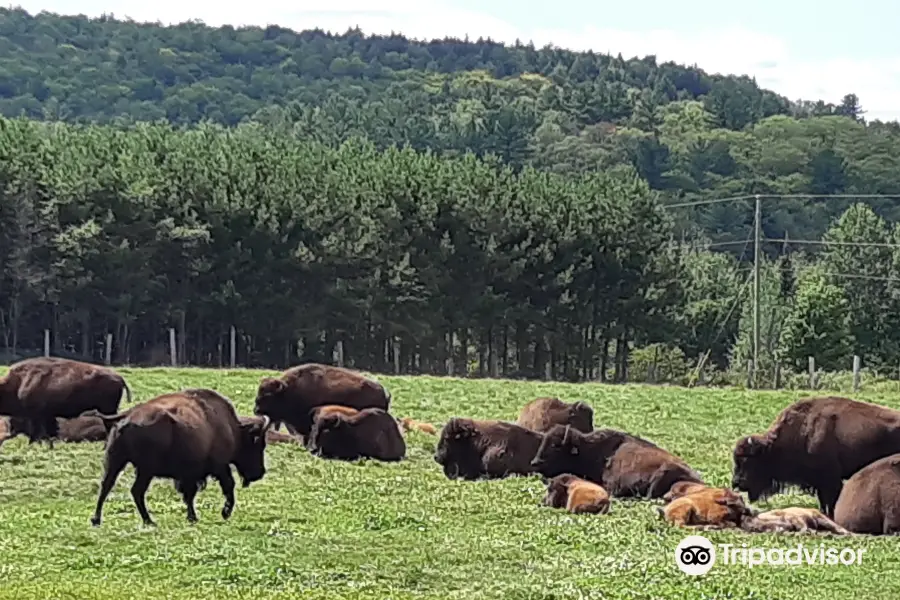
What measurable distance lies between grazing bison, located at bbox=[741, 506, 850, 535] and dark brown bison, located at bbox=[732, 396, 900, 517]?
187 cm

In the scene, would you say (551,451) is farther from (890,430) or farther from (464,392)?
(464,392)

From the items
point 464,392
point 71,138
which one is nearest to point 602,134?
point 71,138

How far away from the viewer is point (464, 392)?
3497 centimetres

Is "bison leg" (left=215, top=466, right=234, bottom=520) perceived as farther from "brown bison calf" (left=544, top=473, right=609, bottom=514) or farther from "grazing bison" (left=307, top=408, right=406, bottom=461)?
"grazing bison" (left=307, top=408, right=406, bottom=461)

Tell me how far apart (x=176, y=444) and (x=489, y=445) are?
6517mm

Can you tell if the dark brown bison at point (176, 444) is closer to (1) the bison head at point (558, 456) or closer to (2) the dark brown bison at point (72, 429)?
(1) the bison head at point (558, 456)

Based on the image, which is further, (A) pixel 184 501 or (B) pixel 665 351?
(B) pixel 665 351

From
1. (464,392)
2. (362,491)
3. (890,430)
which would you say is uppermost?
(890,430)

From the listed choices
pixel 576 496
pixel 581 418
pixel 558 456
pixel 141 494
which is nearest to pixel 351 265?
pixel 581 418

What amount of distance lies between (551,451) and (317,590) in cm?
808

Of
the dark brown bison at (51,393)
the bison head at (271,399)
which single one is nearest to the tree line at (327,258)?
the bison head at (271,399)

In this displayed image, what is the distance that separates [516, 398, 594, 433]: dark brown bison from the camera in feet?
75.0

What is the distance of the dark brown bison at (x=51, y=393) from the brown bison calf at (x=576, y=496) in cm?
816

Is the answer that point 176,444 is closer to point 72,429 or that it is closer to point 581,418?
point 72,429
